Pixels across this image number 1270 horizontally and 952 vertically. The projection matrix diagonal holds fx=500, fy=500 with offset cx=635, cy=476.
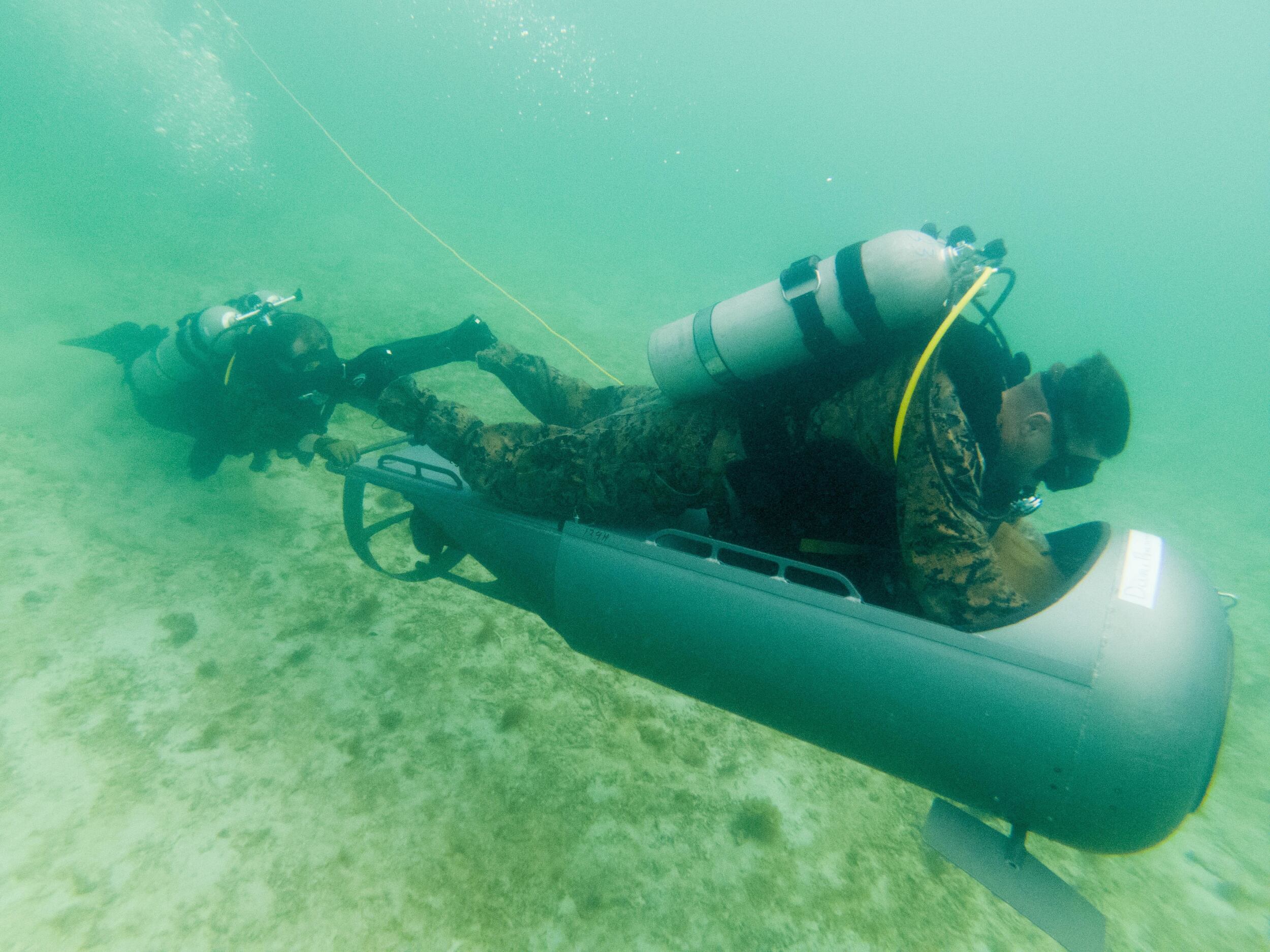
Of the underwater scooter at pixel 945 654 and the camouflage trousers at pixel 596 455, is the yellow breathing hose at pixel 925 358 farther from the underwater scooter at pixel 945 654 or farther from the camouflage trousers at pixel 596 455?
the camouflage trousers at pixel 596 455

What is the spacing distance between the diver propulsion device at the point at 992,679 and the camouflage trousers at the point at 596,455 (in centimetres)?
27

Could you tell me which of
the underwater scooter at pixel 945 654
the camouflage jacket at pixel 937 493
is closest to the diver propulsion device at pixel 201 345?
the underwater scooter at pixel 945 654

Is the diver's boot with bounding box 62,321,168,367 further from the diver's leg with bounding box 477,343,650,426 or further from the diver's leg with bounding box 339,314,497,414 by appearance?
the diver's leg with bounding box 477,343,650,426

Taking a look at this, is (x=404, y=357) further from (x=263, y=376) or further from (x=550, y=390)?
(x=550, y=390)

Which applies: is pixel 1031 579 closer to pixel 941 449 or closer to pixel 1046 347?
pixel 941 449

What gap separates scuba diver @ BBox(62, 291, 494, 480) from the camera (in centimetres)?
404

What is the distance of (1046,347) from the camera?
4203 centimetres

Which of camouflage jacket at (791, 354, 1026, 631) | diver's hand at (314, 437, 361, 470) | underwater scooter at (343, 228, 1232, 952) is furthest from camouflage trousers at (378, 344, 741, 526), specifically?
camouflage jacket at (791, 354, 1026, 631)

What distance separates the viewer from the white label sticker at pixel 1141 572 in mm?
2150

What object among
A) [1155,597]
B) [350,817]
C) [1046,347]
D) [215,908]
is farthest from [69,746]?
[1046,347]

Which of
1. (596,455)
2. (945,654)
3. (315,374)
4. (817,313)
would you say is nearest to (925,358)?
(817,313)

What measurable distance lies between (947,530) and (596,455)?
1.92 m

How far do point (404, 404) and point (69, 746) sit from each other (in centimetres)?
305

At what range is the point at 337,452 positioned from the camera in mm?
3754
